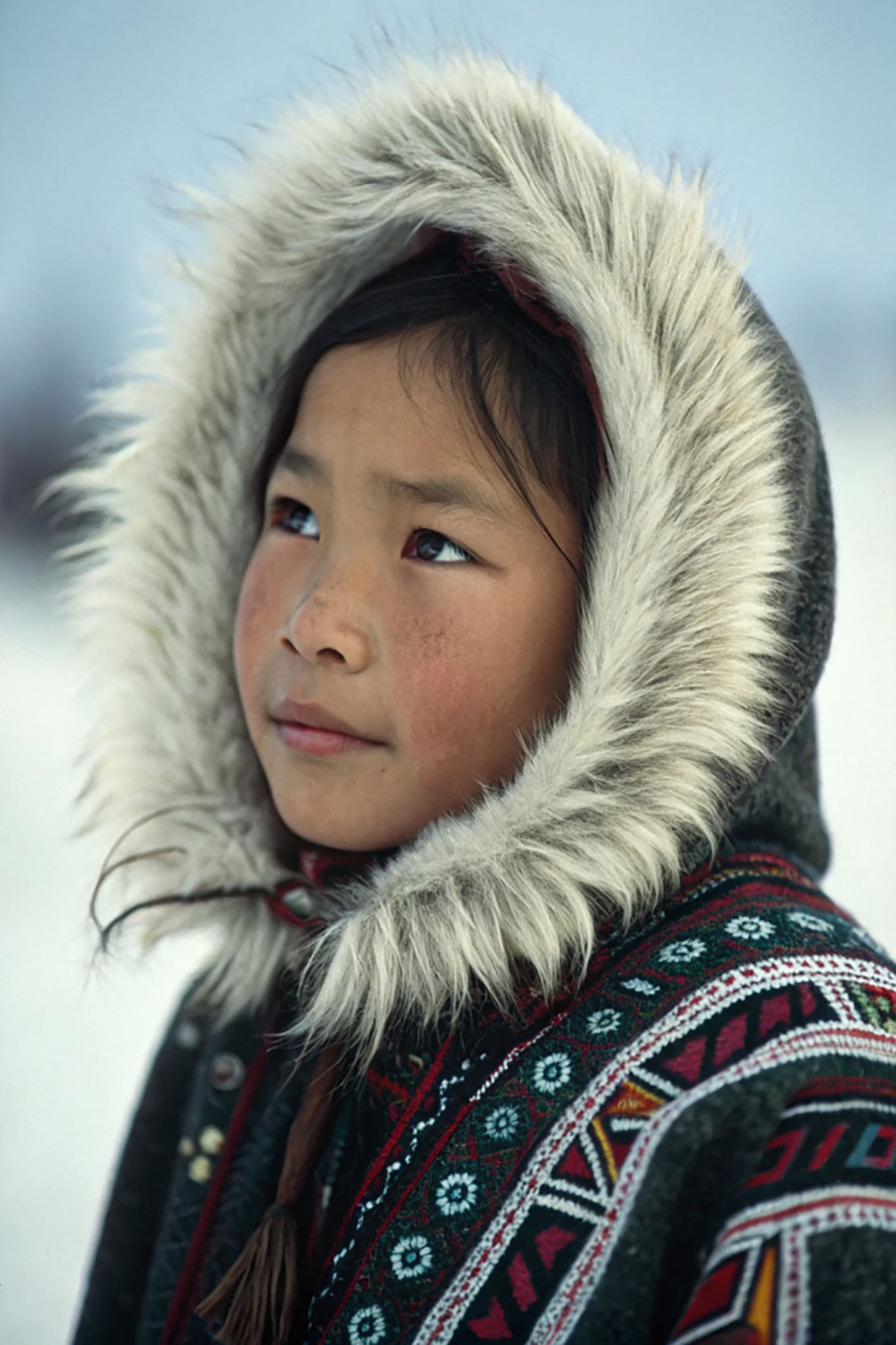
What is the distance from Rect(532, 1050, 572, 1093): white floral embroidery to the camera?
721 millimetres

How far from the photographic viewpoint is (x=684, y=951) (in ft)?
2.49

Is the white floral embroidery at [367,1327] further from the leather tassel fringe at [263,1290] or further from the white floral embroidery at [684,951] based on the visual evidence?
the white floral embroidery at [684,951]

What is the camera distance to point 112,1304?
105cm

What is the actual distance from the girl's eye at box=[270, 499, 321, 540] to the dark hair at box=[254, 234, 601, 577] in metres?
0.15

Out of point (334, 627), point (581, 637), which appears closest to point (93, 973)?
point (334, 627)

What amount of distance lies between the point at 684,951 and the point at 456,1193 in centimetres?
22

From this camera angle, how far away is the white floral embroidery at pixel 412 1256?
70 cm

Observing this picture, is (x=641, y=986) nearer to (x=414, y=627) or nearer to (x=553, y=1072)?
(x=553, y=1072)

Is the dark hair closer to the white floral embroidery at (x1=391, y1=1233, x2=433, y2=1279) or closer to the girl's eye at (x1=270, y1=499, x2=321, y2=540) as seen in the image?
the girl's eye at (x1=270, y1=499, x2=321, y2=540)

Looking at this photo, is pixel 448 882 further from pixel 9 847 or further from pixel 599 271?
pixel 9 847

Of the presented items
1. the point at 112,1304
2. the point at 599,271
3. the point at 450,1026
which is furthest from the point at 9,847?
the point at 599,271

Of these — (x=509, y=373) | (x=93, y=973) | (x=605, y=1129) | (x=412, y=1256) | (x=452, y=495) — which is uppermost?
(x=509, y=373)

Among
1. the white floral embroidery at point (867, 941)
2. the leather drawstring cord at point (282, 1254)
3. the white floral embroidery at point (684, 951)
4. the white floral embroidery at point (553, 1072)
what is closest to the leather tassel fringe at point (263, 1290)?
the leather drawstring cord at point (282, 1254)

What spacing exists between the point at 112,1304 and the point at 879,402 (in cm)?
185
